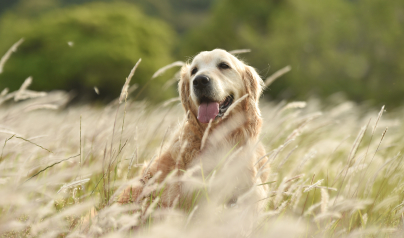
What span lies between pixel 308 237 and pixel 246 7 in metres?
27.8

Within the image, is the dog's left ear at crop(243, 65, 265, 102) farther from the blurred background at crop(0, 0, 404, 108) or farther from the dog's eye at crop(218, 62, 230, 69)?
the blurred background at crop(0, 0, 404, 108)

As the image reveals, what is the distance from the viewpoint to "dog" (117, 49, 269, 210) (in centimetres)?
263

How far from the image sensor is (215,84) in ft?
10.0

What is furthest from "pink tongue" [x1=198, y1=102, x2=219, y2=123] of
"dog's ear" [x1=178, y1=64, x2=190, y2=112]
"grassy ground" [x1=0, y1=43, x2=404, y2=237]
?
"dog's ear" [x1=178, y1=64, x2=190, y2=112]

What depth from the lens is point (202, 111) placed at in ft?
10.0

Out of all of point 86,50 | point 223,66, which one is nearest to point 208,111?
point 223,66

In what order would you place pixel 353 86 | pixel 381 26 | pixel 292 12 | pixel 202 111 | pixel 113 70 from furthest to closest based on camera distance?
pixel 113 70, pixel 292 12, pixel 353 86, pixel 381 26, pixel 202 111

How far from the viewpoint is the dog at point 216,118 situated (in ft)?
8.64

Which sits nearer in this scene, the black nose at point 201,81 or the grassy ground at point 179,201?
the grassy ground at point 179,201

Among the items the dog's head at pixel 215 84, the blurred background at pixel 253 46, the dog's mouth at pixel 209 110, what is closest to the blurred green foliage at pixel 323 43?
the blurred background at pixel 253 46

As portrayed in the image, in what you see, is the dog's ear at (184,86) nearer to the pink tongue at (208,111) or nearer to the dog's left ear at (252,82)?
the pink tongue at (208,111)

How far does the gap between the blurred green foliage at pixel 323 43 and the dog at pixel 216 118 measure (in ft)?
63.4

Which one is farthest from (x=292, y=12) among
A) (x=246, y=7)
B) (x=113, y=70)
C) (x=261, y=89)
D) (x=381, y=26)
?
(x=261, y=89)

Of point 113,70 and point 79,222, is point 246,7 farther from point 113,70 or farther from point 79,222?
point 79,222
